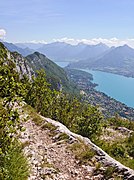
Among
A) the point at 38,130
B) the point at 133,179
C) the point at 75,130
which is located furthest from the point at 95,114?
the point at 133,179

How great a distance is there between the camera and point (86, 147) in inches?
388

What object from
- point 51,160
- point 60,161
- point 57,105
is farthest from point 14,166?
point 57,105

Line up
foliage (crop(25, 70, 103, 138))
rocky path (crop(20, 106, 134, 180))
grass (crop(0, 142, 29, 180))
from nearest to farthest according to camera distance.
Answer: grass (crop(0, 142, 29, 180)) < rocky path (crop(20, 106, 134, 180)) < foliage (crop(25, 70, 103, 138))

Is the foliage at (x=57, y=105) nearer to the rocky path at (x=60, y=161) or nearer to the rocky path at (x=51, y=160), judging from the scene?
the rocky path at (x=60, y=161)

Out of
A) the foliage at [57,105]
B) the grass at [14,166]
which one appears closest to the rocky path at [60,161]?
the grass at [14,166]

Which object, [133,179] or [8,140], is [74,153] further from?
[8,140]

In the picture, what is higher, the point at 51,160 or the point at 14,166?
the point at 14,166

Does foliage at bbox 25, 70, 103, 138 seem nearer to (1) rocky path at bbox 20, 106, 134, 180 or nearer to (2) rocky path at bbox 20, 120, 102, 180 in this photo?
(1) rocky path at bbox 20, 106, 134, 180

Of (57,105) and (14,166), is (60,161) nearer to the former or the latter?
(14,166)

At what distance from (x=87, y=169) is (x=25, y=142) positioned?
273cm

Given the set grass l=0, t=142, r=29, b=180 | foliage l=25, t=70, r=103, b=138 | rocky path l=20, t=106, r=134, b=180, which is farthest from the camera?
foliage l=25, t=70, r=103, b=138

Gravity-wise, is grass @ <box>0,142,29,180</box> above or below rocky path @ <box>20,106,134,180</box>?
above

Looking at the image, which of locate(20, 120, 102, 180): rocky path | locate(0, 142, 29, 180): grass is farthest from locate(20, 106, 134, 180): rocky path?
locate(0, 142, 29, 180): grass

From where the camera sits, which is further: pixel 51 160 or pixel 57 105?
pixel 57 105
